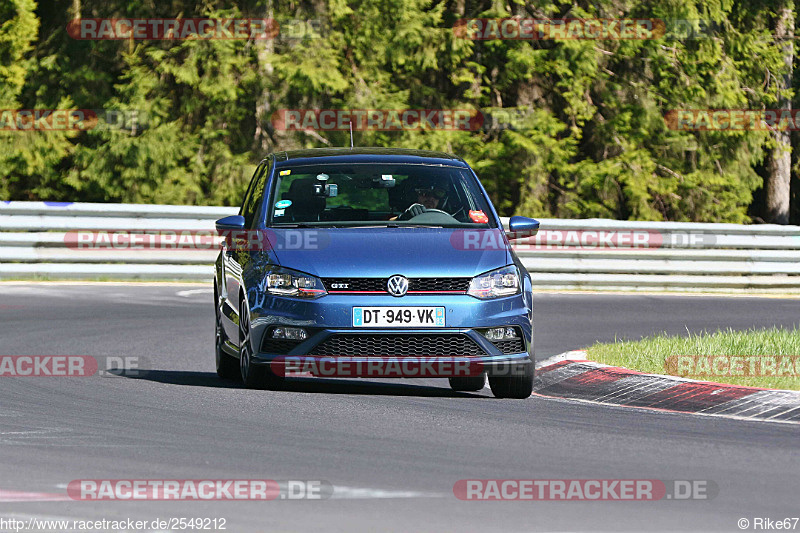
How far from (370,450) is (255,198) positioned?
3.84 m

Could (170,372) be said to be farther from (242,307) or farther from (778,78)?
(778,78)

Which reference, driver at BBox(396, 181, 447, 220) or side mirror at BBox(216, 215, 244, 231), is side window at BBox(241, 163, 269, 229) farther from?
driver at BBox(396, 181, 447, 220)

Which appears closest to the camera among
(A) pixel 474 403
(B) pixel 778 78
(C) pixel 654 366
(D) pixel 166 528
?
(D) pixel 166 528

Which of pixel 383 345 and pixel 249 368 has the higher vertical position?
pixel 383 345

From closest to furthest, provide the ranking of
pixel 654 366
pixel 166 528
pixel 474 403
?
pixel 166 528
pixel 474 403
pixel 654 366

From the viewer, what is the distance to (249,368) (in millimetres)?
9602

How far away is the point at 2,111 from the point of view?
2661 centimetres

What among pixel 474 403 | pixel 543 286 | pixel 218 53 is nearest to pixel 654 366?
pixel 474 403

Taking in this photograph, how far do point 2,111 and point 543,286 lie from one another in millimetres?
11840

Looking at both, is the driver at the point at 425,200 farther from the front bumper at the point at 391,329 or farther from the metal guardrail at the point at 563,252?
the metal guardrail at the point at 563,252

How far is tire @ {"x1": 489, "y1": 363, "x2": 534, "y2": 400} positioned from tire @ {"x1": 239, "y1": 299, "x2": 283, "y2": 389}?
→ 147cm

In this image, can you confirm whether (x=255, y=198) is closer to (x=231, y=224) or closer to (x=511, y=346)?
(x=231, y=224)

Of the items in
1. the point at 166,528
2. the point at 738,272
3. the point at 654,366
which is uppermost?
the point at 166,528

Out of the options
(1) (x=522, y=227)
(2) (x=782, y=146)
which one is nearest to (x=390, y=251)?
(1) (x=522, y=227)
